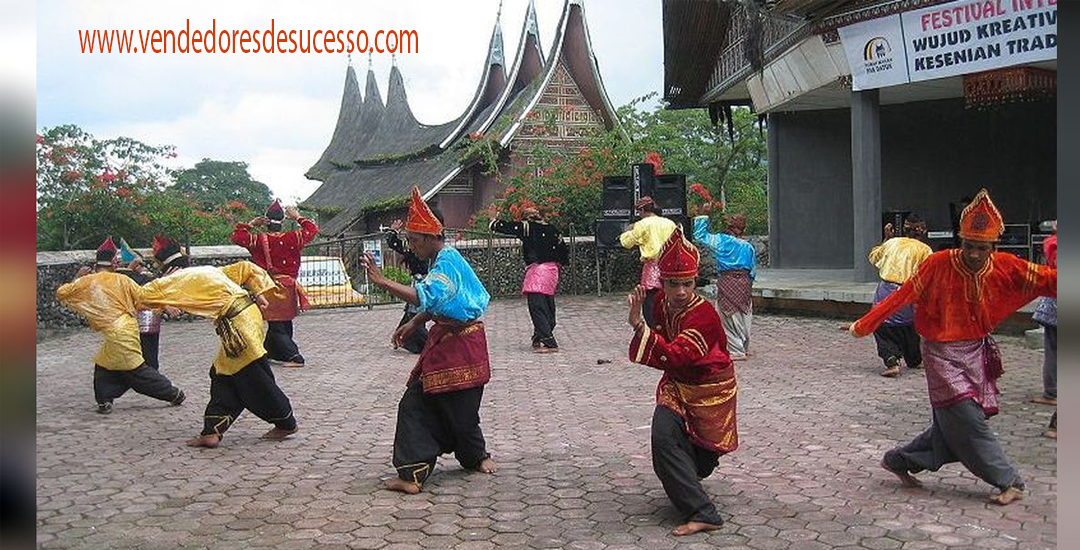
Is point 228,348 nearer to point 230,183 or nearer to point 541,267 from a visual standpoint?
point 541,267

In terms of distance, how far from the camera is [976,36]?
1169 cm

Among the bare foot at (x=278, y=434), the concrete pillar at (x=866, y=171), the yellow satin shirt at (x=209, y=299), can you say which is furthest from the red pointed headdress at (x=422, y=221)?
the concrete pillar at (x=866, y=171)

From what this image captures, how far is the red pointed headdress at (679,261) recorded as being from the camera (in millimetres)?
4586

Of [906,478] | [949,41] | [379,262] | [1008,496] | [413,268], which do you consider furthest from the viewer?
[379,262]

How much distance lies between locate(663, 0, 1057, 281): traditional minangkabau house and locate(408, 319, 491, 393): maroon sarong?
28.2 feet

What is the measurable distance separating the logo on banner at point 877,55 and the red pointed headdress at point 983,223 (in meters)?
Result: 8.75

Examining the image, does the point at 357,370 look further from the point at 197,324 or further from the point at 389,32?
the point at 197,324

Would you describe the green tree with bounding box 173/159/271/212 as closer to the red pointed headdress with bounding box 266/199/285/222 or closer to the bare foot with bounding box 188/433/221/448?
the red pointed headdress with bounding box 266/199/285/222

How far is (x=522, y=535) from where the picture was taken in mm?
4559

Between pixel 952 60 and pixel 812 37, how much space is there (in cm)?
263

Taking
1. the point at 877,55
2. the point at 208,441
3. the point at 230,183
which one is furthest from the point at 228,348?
the point at 230,183

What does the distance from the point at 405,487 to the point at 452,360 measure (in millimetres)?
712

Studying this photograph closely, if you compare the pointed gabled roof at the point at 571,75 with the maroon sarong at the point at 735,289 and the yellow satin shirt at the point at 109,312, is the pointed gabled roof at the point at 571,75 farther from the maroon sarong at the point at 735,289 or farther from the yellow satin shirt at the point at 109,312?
the yellow satin shirt at the point at 109,312

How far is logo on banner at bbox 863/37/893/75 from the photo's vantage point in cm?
1293
